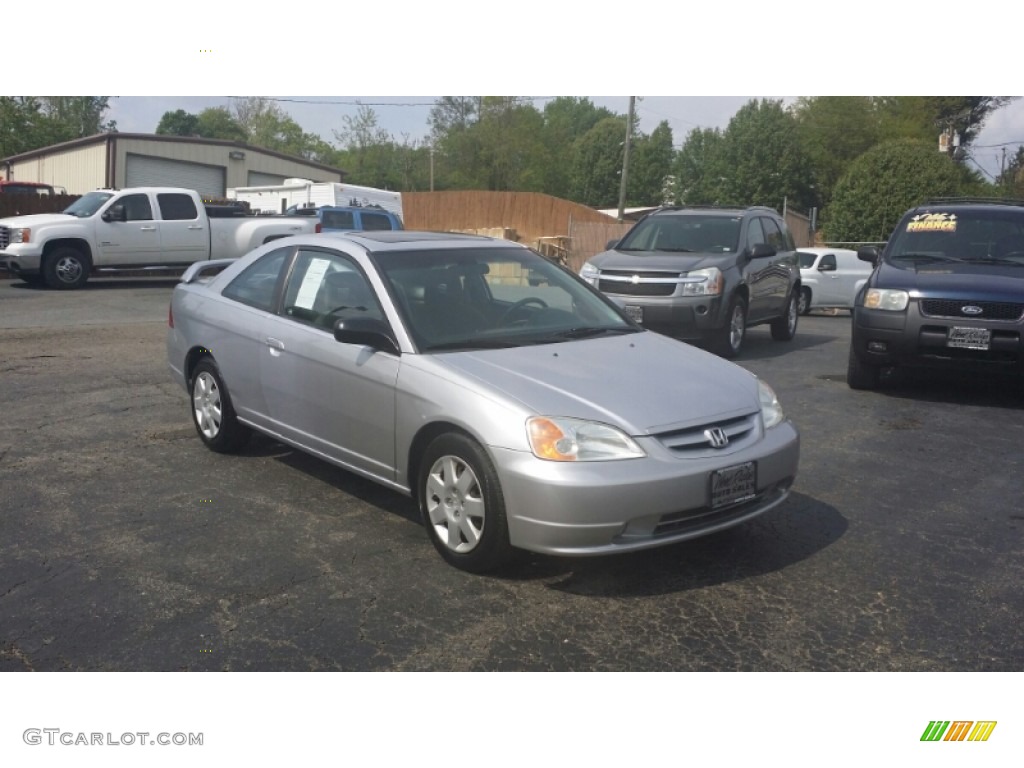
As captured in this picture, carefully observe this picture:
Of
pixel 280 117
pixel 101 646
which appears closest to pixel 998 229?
pixel 101 646

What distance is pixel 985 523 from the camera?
552cm

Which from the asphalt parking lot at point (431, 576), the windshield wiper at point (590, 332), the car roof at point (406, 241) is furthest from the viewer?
the car roof at point (406, 241)

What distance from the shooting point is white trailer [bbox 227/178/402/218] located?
98.3 ft

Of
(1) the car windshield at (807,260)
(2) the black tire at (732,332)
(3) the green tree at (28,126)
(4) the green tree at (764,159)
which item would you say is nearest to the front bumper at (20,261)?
(2) the black tire at (732,332)

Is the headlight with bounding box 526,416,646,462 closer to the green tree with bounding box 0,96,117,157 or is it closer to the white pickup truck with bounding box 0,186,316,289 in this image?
the white pickup truck with bounding box 0,186,316,289

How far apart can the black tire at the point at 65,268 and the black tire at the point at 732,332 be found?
13.4 meters

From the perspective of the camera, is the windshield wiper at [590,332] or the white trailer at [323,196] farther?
the white trailer at [323,196]

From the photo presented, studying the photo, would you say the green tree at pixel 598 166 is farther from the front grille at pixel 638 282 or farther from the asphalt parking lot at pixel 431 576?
the asphalt parking lot at pixel 431 576

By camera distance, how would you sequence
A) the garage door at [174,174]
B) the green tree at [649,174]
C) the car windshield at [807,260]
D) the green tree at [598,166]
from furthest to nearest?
1. the green tree at [598,166]
2. the green tree at [649,174]
3. the garage door at [174,174]
4. the car windshield at [807,260]

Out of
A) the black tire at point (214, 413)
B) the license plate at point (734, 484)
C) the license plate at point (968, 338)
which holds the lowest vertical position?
the black tire at point (214, 413)

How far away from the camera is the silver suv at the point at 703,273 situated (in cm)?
1138

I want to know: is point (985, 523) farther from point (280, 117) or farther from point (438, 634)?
point (280, 117)

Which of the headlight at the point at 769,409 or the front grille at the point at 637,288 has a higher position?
the front grille at the point at 637,288

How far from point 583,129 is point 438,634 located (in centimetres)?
9115
